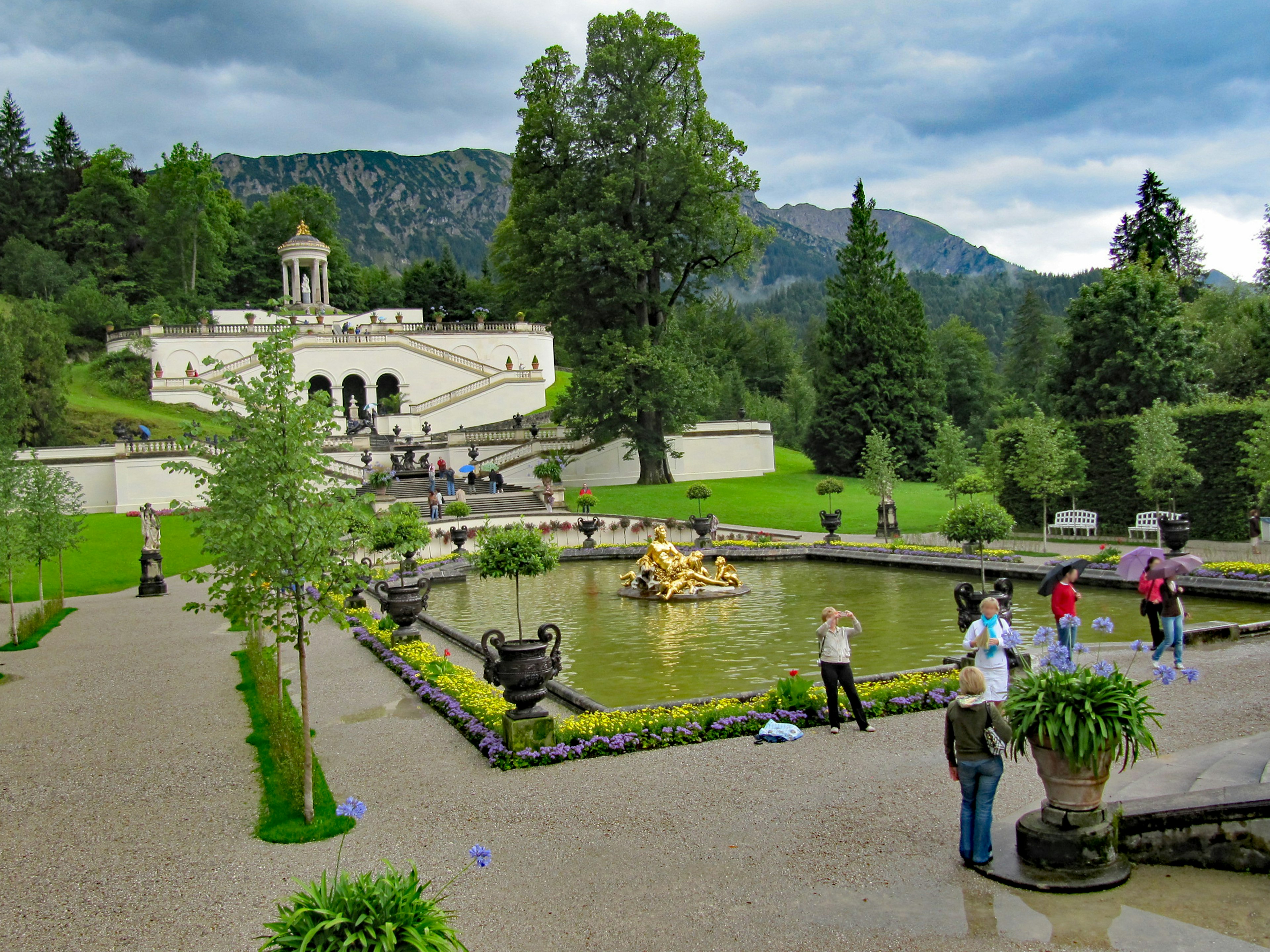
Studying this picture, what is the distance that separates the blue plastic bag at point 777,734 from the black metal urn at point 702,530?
60.3 feet

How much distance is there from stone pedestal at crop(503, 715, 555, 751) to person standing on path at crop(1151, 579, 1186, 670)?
7927mm

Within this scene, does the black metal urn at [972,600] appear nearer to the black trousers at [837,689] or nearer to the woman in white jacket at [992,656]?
the black trousers at [837,689]

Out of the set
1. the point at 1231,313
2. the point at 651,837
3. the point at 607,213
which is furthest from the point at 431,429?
the point at 651,837

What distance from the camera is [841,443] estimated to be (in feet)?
172

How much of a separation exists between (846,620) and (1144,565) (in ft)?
17.4

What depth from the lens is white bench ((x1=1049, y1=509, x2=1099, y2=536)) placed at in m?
27.8

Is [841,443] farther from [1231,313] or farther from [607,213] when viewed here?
[1231,313]

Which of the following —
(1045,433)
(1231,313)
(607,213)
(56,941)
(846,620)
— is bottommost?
(56,941)

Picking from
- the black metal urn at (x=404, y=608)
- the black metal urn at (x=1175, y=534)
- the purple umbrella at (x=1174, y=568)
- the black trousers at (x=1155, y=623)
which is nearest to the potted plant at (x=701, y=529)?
the black metal urn at (x=1175, y=534)

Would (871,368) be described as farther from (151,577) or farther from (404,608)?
(404,608)

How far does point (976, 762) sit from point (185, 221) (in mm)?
77340

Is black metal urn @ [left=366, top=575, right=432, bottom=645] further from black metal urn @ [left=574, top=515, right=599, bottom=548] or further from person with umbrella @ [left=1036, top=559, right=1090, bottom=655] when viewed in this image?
black metal urn @ [left=574, top=515, right=599, bottom=548]

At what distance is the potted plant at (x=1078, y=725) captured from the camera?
6.16 meters

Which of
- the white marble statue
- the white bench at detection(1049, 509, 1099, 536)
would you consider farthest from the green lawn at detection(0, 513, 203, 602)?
the white bench at detection(1049, 509, 1099, 536)
